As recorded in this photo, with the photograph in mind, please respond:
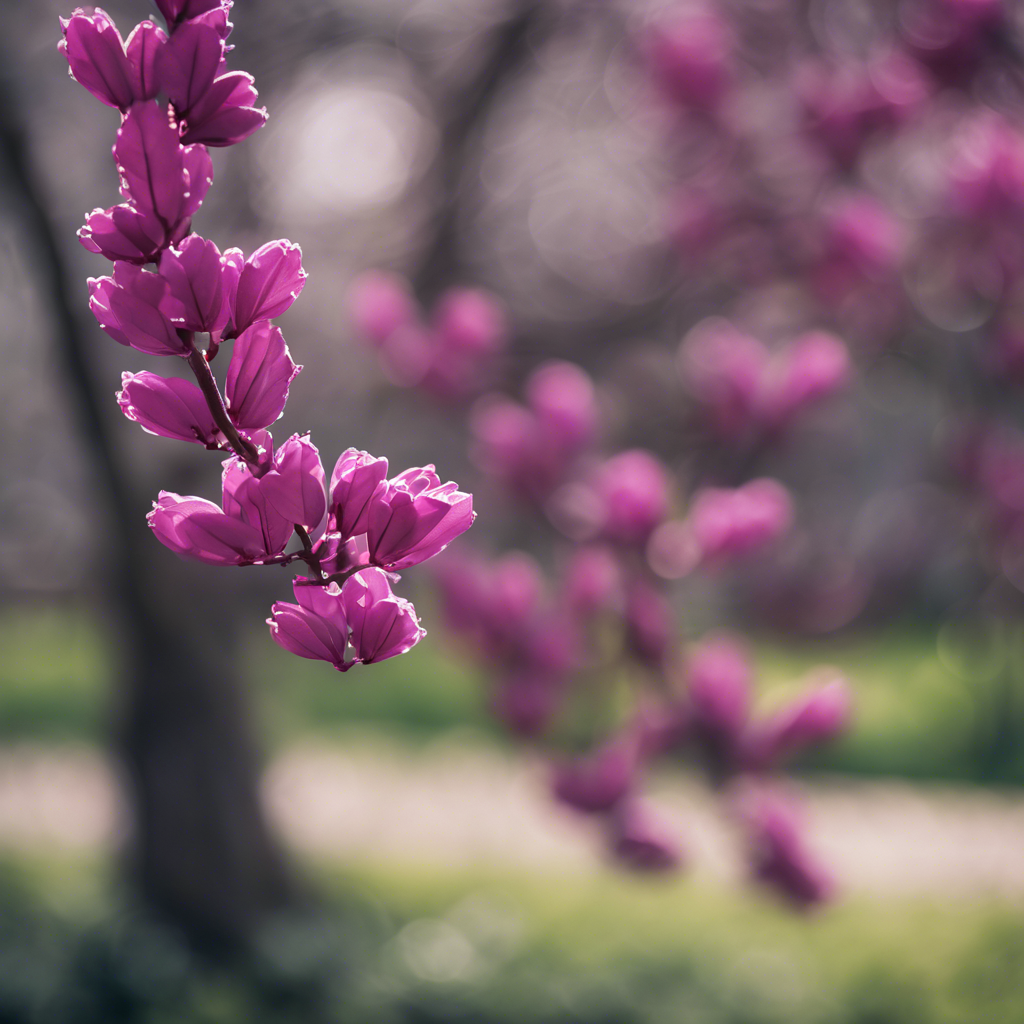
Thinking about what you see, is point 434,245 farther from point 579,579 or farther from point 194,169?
point 194,169

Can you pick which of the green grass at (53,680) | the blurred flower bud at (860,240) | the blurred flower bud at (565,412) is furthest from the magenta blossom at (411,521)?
the green grass at (53,680)

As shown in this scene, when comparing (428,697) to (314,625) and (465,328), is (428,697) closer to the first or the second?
(465,328)

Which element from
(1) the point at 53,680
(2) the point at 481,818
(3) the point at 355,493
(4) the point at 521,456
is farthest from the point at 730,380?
(1) the point at 53,680

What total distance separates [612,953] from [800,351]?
3.42 m

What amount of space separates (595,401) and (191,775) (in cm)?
294

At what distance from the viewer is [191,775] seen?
4801 mm

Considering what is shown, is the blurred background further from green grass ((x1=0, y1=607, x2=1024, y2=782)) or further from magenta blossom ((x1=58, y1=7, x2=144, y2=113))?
magenta blossom ((x1=58, y1=7, x2=144, y2=113))

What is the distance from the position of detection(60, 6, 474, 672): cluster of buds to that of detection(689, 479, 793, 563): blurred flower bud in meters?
1.14

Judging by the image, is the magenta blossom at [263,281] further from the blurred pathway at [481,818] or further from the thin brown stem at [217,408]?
the blurred pathway at [481,818]

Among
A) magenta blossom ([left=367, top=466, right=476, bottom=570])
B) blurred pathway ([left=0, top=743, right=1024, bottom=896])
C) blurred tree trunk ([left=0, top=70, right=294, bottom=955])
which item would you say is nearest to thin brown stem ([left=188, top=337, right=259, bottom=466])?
magenta blossom ([left=367, top=466, right=476, bottom=570])

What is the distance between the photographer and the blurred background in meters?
2.40

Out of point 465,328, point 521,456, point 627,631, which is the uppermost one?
point 465,328

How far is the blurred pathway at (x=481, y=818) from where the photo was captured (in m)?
5.85

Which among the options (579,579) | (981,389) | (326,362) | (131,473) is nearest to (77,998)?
(131,473)
